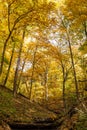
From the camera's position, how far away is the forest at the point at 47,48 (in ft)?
51.5

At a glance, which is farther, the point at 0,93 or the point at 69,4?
the point at 0,93

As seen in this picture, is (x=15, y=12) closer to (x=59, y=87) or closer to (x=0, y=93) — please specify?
(x=0, y=93)

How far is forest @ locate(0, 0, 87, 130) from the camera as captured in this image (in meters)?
15.7

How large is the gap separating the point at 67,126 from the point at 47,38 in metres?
19.0

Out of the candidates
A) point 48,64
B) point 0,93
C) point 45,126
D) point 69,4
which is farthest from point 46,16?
point 48,64

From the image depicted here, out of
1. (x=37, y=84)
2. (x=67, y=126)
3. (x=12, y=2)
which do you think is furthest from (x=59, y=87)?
(x=67, y=126)

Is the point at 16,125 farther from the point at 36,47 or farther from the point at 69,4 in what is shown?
the point at 36,47

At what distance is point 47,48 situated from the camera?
26375mm

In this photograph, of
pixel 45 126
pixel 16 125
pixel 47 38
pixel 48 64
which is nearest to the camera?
pixel 16 125

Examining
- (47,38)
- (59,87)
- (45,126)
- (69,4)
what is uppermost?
(47,38)

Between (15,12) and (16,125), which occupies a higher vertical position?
(15,12)

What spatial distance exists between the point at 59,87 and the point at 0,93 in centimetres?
2023

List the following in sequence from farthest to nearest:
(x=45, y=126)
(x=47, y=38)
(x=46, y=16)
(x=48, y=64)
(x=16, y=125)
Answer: (x=48, y=64), (x=47, y=38), (x=46, y=16), (x=45, y=126), (x=16, y=125)

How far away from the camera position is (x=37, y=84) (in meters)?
37.6
